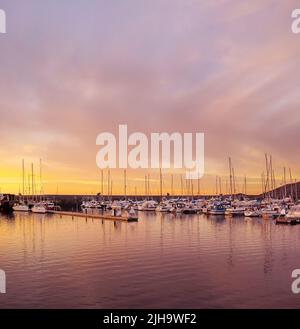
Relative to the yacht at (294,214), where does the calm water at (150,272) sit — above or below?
below

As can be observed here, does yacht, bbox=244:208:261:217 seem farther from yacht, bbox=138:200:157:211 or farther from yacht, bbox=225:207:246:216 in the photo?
yacht, bbox=138:200:157:211

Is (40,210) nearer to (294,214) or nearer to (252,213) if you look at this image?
(252,213)

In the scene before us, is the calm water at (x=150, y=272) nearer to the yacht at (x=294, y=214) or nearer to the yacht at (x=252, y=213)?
the yacht at (x=294, y=214)

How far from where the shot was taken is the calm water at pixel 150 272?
75.9ft

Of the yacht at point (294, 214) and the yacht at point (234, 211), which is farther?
the yacht at point (234, 211)

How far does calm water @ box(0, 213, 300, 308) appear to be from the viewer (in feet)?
75.9

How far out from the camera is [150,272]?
99.6 ft

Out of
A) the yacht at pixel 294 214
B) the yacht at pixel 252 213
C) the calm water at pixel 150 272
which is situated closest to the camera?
the calm water at pixel 150 272

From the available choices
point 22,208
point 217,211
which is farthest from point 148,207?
point 22,208

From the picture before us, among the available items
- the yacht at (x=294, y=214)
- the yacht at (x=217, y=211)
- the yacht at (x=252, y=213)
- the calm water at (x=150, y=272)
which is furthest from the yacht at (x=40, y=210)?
the calm water at (x=150, y=272)

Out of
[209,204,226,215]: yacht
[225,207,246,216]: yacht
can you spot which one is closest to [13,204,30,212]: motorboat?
[209,204,226,215]: yacht

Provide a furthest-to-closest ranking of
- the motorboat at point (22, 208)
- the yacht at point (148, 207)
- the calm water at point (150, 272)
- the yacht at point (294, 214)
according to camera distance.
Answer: the yacht at point (148, 207) → the motorboat at point (22, 208) → the yacht at point (294, 214) → the calm water at point (150, 272)
